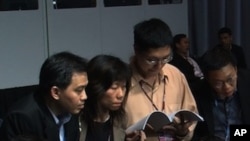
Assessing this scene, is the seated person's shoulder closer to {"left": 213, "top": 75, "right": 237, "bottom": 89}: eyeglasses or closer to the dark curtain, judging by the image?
{"left": 213, "top": 75, "right": 237, "bottom": 89}: eyeglasses

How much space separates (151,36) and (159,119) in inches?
12.8

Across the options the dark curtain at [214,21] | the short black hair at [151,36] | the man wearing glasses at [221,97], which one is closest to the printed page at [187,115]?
the man wearing glasses at [221,97]

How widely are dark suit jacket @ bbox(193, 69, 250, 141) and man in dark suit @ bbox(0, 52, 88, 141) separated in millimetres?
563

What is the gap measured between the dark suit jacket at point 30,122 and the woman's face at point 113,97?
0.73 ft

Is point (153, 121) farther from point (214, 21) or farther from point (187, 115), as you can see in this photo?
point (214, 21)

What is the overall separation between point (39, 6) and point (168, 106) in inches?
111

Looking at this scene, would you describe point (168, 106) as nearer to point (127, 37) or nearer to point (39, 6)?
point (39, 6)

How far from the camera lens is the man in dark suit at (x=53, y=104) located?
5.67ft

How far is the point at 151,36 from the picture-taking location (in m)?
1.93

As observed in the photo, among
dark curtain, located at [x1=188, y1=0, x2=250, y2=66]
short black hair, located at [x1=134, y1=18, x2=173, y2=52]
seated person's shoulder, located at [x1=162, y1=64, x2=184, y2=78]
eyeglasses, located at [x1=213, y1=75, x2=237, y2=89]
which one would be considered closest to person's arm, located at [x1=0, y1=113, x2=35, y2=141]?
short black hair, located at [x1=134, y1=18, x2=173, y2=52]

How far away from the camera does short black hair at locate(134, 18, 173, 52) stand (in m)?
1.92

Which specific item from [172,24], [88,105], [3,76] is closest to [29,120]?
[88,105]

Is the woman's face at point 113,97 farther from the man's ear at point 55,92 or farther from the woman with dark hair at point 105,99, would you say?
the man's ear at point 55,92

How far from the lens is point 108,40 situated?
5.10 m
